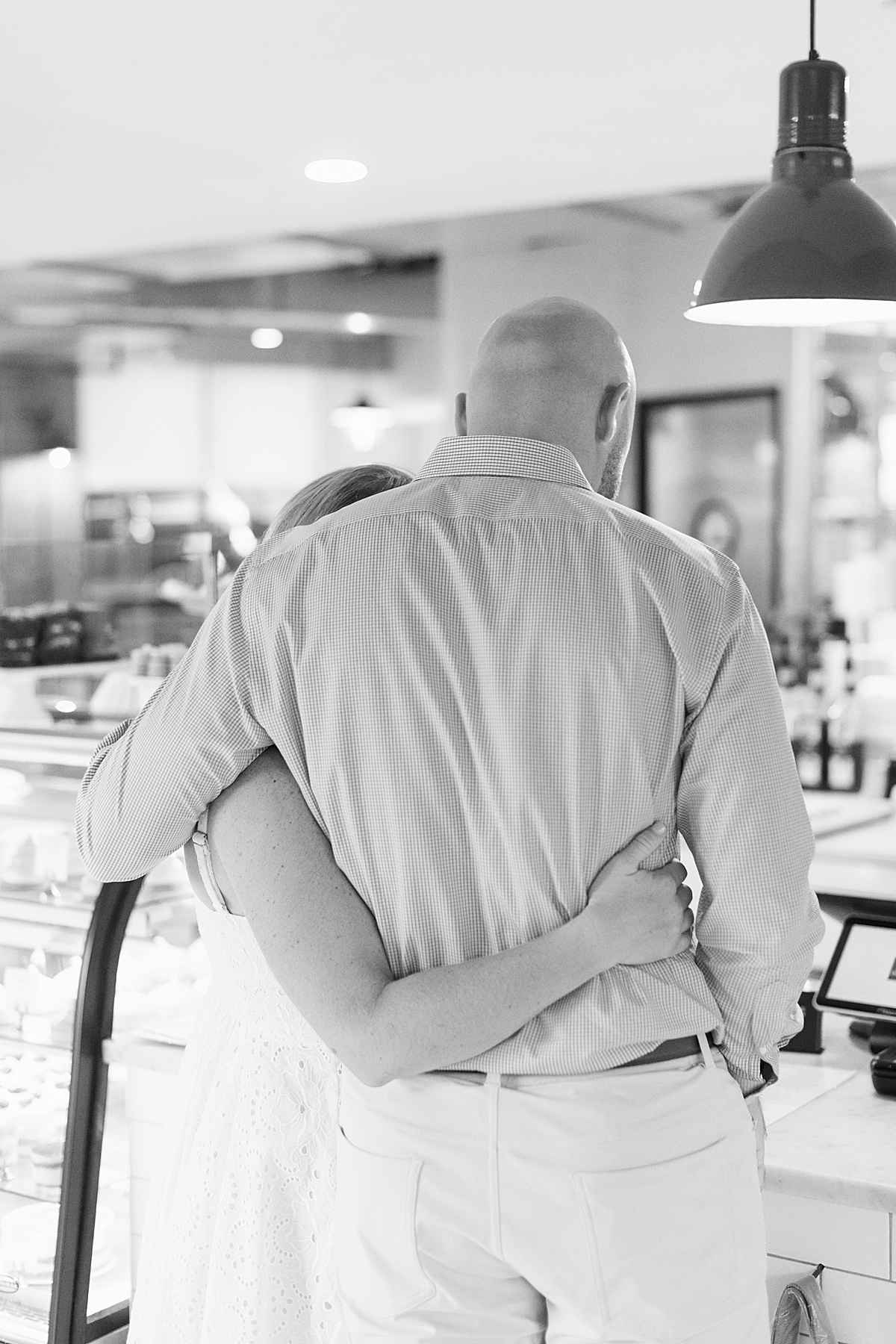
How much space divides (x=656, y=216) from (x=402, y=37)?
616cm

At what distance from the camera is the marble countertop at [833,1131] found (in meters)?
1.85

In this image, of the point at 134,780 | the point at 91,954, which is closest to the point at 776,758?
the point at 134,780

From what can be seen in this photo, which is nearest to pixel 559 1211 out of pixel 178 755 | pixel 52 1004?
pixel 178 755

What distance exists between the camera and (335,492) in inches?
71.1

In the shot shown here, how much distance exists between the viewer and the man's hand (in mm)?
1447

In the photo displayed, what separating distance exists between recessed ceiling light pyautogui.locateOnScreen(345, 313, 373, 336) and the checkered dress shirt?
9904mm

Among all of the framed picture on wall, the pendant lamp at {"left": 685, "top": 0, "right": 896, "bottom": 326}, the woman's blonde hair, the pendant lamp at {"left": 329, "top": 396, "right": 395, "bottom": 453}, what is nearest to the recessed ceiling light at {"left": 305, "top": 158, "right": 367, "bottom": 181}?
the pendant lamp at {"left": 685, "top": 0, "right": 896, "bottom": 326}

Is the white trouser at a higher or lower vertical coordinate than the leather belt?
lower

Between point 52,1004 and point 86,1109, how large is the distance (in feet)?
1.32

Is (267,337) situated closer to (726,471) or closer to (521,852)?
(726,471)

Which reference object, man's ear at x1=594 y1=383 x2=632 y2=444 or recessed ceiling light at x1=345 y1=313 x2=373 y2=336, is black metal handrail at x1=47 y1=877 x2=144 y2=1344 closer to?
man's ear at x1=594 y1=383 x2=632 y2=444

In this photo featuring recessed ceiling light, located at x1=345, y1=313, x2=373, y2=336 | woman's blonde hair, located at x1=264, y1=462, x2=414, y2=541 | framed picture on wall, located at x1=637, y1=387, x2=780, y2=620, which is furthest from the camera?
recessed ceiling light, located at x1=345, y1=313, x2=373, y2=336

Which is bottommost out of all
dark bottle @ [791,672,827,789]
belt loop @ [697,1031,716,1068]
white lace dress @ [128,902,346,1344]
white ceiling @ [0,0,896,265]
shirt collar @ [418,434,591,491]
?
dark bottle @ [791,672,827,789]

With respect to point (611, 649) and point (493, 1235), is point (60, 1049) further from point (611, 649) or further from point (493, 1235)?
point (611, 649)
